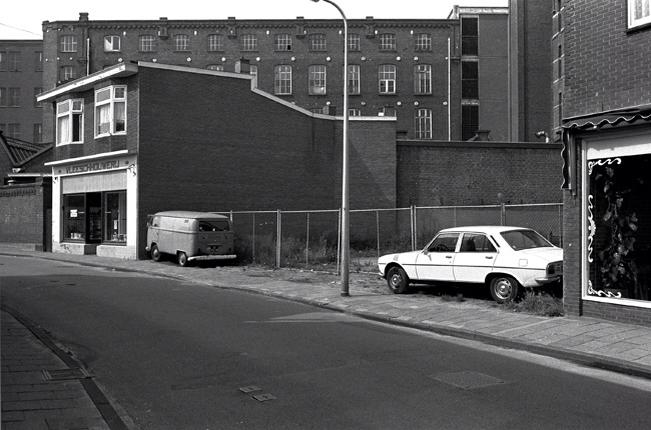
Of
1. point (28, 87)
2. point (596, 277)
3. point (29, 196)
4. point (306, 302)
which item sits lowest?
point (306, 302)

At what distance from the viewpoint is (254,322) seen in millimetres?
10891

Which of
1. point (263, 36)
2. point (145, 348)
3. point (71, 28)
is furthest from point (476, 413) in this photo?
point (71, 28)

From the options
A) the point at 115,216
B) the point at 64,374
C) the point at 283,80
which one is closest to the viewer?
the point at 64,374

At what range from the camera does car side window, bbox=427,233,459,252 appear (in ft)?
44.2

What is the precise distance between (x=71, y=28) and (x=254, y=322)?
55814 millimetres

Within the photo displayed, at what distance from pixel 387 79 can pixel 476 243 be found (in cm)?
4624

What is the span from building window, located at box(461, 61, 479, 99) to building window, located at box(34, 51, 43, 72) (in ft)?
160

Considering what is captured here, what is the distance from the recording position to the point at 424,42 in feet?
190

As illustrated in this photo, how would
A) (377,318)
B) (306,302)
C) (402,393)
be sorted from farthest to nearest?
(306,302)
(377,318)
(402,393)

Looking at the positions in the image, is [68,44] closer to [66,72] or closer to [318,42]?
[66,72]

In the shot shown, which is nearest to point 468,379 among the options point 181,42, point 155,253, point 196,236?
point 196,236

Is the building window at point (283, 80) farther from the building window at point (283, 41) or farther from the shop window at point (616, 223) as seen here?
the shop window at point (616, 223)

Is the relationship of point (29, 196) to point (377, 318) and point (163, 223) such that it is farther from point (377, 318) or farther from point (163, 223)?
point (377, 318)

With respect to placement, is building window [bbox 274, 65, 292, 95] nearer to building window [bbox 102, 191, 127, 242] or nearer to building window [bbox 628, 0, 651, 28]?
building window [bbox 102, 191, 127, 242]
